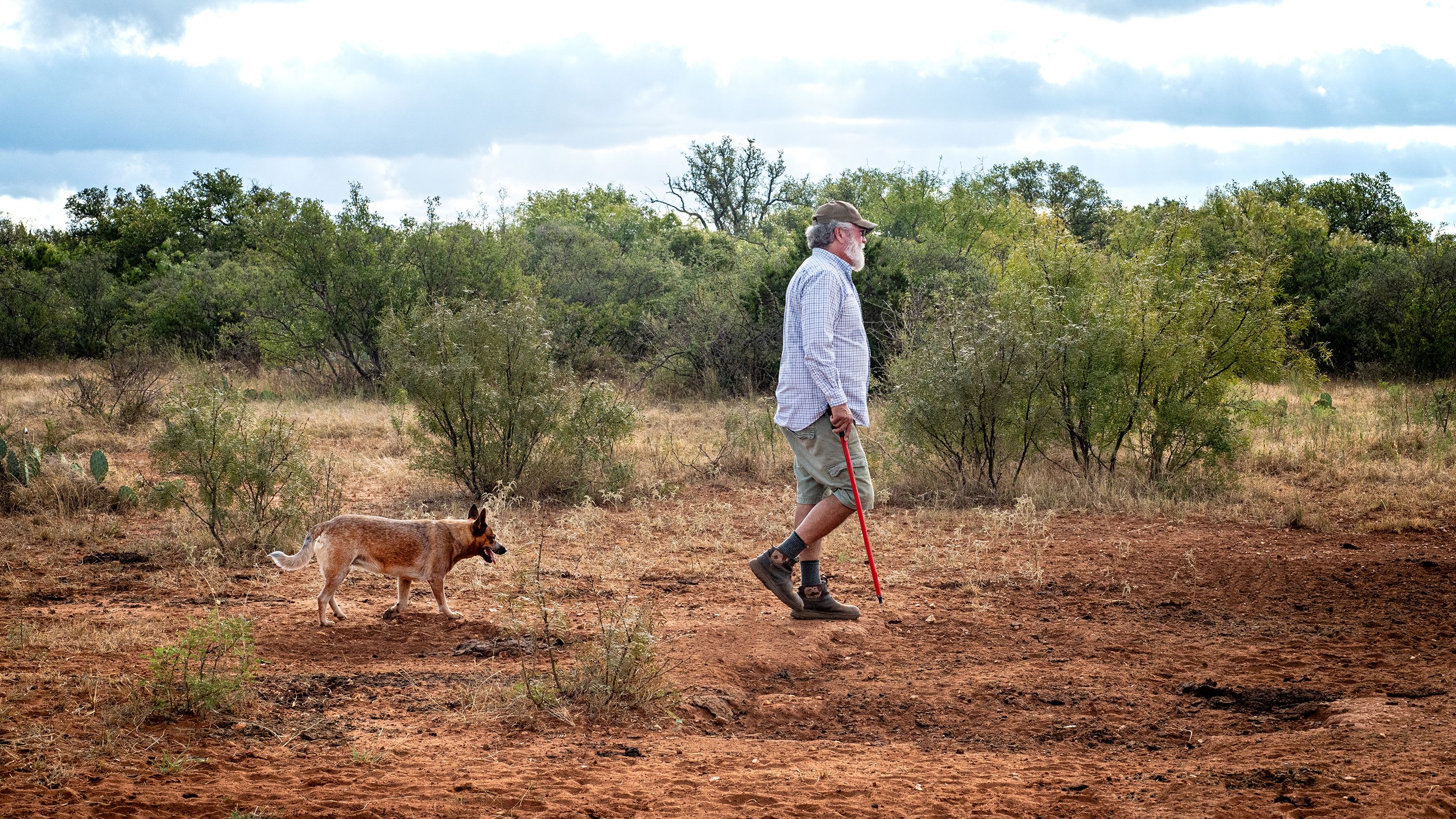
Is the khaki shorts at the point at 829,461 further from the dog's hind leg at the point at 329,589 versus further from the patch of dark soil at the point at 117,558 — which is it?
the patch of dark soil at the point at 117,558

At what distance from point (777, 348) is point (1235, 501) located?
360 inches

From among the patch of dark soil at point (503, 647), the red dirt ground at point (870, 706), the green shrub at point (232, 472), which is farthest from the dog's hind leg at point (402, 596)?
the green shrub at point (232, 472)

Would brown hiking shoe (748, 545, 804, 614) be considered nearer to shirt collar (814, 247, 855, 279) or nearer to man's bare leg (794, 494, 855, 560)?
man's bare leg (794, 494, 855, 560)

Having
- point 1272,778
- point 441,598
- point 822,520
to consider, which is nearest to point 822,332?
point 822,520

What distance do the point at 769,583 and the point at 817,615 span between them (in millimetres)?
351

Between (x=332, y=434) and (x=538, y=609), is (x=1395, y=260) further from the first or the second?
(x=538, y=609)

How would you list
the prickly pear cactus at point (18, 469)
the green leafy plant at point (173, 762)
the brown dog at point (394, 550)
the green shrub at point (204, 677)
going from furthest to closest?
the prickly pear cactus at point (18, 469), the brown dog at point (394, 550), the green shrub at point (204, 677), the green leafy plant at point (173, 762)

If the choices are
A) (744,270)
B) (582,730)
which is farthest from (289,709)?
(744,270)

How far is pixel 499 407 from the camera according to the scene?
34.4ft

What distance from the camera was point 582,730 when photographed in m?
4.54

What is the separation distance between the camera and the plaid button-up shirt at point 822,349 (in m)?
5.90

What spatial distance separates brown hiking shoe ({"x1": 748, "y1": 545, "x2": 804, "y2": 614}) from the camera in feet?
20.1

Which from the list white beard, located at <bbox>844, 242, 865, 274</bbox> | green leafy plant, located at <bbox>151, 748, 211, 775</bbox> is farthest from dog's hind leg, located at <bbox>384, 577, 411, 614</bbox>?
white beard, located at <bbox>844, 242, 865, 274</bbox>

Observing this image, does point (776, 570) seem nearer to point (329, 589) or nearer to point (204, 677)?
point (329, 589)
